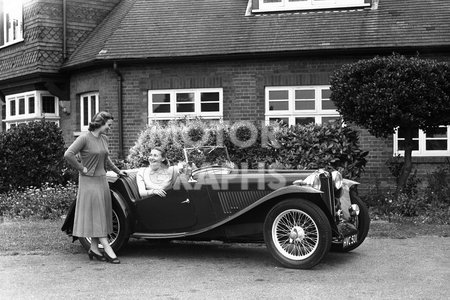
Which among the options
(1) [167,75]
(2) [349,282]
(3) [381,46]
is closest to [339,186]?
(2) [349,282]

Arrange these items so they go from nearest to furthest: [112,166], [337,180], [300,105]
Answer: [337,180], [112,166], [300,105]

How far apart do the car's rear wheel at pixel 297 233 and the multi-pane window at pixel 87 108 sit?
9906 mm

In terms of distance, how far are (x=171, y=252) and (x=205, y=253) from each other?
0.43 m

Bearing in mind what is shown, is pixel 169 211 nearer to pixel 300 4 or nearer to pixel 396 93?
pixel 396 93

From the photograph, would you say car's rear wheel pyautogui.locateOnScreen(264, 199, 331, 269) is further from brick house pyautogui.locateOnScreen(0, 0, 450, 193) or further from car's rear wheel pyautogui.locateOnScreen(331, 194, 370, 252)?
brick house pyautogui.locateOnScreen(0, 0, 450, 193)

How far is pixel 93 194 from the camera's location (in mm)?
6535

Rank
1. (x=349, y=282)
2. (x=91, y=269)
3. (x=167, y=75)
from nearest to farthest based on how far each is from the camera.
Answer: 1. (x=349, y=282)
2. (x=91, y=269)
3. (x=167, y=75)

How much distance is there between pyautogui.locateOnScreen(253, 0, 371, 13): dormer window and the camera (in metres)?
13.8

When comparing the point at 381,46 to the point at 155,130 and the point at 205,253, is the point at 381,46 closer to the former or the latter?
the point at 155,130

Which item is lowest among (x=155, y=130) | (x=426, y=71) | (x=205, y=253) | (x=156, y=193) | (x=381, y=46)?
(x=205, y=253)

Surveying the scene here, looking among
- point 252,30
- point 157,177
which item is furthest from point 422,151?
point 157,177

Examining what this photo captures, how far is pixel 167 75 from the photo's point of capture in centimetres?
1388

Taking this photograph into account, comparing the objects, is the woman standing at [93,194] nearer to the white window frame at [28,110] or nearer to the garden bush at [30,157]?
the garden bush at [30,157]

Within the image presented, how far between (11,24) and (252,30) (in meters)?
7.92
